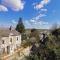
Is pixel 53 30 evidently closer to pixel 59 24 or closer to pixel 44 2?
pixel 59 24

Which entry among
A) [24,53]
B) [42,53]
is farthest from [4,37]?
[42,53]

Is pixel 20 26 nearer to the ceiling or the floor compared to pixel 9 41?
nearer to the ceiling

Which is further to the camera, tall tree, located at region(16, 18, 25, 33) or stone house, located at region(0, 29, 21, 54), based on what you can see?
tall tree, located at region(16, 18, 25, 33)

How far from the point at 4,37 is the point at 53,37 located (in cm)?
69

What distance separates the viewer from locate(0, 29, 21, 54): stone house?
2.09 metres

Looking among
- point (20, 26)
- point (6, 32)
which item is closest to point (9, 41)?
point (6, 32)

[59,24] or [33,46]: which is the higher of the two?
[59,24]

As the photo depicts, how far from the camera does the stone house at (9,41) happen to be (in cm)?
209

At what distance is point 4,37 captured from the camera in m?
2.10

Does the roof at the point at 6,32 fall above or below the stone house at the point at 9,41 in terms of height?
above

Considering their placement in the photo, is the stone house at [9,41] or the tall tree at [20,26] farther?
the tall tree at [20,26]

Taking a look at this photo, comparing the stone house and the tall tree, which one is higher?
the tall tree

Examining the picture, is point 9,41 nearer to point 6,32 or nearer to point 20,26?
point 6,32

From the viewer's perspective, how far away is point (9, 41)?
2.13 meters
